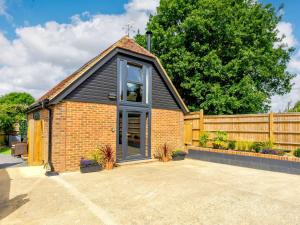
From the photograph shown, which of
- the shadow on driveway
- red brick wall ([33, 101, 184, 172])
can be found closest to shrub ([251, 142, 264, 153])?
red brick wall ([33, 101, 184, 172])

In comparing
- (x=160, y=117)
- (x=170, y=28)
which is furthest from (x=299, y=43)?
(x=160, y=117)

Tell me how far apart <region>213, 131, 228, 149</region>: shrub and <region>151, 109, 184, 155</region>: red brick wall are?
2332mm

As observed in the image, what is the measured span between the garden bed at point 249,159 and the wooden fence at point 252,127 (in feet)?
3.95

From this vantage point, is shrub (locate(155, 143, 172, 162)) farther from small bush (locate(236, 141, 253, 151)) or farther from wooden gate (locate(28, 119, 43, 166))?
wooden gate (locate(28, 119, 43, 166))

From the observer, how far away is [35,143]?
9523 mm

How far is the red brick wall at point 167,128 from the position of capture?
11.4m

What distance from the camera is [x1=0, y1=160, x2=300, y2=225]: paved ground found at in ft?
13.4

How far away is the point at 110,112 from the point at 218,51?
11.6 meters

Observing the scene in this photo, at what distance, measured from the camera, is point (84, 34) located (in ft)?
51.1

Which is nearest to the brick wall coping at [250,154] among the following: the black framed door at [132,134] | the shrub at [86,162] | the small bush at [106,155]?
the black framed door at [132,134]

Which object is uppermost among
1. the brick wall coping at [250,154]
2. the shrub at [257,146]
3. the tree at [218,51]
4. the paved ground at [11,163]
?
the tree at [218,51]

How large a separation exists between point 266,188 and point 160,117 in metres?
6.54

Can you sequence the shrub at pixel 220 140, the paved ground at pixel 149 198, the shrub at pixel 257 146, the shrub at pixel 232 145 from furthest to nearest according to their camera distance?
the shrub at pixel 220 140 < the shrub at pixel 232 145 < the shrub at pixel 257 146 < the paved ground at pixel 149 198

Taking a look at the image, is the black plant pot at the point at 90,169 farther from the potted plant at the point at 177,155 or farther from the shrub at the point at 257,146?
the shrub at the point at 257,146
